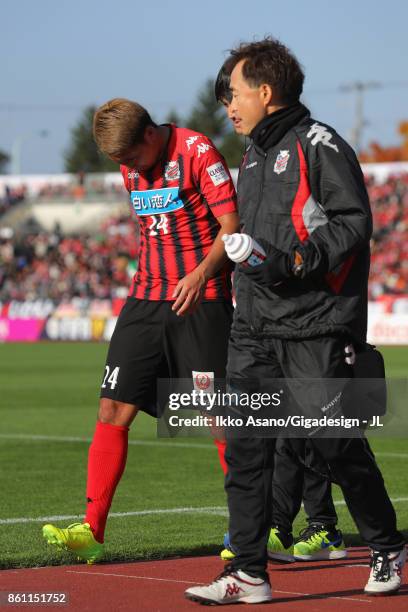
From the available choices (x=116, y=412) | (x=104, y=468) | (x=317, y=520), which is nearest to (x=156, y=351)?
(x=116, y=412)

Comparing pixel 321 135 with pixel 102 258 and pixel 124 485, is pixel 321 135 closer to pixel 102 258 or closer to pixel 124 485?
pixel 124 485

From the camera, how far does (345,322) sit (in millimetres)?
4945

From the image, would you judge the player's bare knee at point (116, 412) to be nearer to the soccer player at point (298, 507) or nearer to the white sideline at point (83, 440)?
the soccer player at point (298, 507)

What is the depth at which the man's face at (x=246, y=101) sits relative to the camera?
509cm

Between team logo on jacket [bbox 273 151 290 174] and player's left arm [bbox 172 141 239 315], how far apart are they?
3.09ft

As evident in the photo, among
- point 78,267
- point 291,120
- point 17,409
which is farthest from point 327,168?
A: point 78,267

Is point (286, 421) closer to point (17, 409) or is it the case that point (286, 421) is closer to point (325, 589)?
point (325, 589)

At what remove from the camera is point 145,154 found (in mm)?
6039

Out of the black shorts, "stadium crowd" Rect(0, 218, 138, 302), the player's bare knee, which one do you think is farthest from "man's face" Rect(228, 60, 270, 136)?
"stadium crowd" Rect(0, 218, 138, 302)

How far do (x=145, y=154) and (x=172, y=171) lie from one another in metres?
0.17

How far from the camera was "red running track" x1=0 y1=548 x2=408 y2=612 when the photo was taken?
4.95 metres

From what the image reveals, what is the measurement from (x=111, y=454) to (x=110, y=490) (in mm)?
174

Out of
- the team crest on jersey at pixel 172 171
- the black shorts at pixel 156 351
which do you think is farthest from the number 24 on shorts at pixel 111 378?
the team crest on jersey at pixel 172 171
